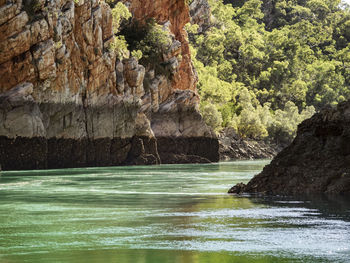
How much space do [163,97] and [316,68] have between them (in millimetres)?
82533

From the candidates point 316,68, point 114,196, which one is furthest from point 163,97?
point 316,68

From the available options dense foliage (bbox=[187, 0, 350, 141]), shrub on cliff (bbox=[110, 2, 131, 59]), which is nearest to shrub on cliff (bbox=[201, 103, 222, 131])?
dense foliage (bbox=[187, 0, 350, 141])

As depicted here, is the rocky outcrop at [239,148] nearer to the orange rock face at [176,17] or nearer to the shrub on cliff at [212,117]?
the shrub on cliff at [212,117]

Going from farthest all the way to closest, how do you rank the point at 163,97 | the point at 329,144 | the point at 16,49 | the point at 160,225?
1. the point at 163,97
2. the point at 16,49
3. the point at 329,144
4. the point at 160,225

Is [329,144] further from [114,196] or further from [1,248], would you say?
[1,248]

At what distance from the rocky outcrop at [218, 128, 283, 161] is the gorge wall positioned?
1337 centimetres

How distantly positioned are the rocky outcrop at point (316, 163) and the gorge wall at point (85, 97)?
111 feet

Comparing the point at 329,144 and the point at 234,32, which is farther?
the point at 234,32

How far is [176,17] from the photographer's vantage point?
94250mm

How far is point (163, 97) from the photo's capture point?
8638 centimetres

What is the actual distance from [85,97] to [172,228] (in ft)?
170

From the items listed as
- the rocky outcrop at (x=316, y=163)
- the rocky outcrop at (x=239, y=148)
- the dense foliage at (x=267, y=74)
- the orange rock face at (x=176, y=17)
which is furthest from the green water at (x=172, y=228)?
the dense foliage at (x=267, y=74)

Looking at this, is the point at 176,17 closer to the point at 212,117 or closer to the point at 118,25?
the point at 118,25

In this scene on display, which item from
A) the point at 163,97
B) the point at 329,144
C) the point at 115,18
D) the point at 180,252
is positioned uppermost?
the point at 115,18
